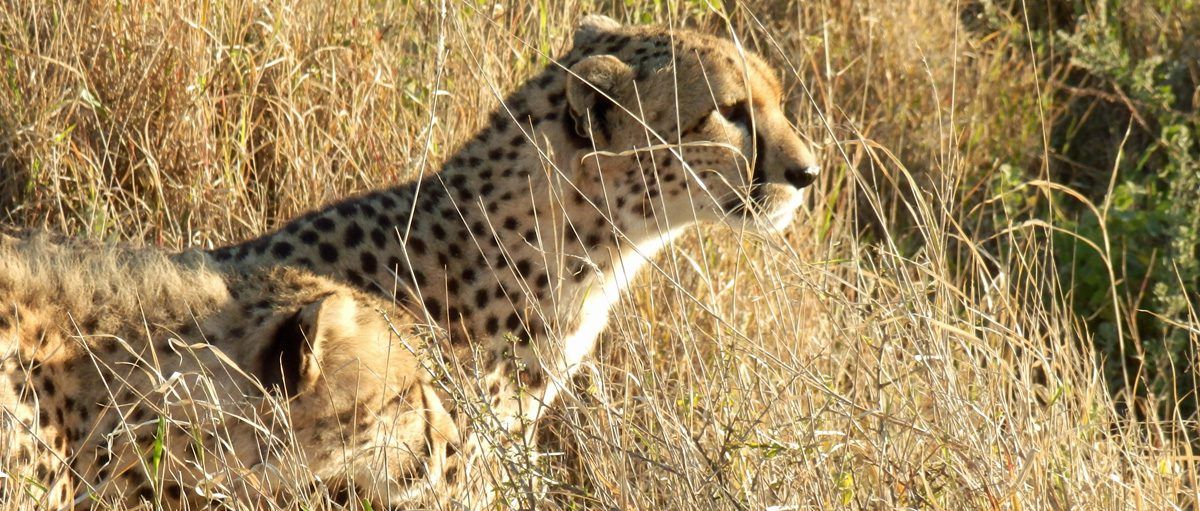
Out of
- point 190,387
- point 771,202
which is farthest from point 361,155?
point 190,387

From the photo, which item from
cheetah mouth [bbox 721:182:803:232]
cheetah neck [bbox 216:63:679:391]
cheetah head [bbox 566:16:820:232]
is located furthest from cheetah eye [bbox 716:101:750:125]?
cheetah neck [bbox 216:63:679:391]

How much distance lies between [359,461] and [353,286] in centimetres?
54

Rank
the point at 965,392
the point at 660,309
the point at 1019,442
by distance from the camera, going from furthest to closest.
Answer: the point at 660,309, the point at 965,392, the point at 1019,442

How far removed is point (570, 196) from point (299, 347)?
88 centimetres

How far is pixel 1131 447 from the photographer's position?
281cm

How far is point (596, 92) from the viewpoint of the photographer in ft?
10.8

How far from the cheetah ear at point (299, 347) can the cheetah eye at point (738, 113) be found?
1.08 m

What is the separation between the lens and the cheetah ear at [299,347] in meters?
2.62

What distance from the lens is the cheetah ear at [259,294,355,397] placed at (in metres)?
2.62

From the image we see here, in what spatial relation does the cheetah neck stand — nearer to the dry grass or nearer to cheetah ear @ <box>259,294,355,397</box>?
the dry grass

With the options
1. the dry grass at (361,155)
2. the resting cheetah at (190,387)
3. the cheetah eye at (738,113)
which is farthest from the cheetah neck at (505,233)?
the resting cheetah at (190,387)

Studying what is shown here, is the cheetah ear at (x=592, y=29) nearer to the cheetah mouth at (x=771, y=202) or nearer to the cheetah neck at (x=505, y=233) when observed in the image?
the cheetah neck at (x=505, y=233)

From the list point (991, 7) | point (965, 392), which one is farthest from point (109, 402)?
point (991, 7)

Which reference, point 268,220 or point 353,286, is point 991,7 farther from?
point 353,286
